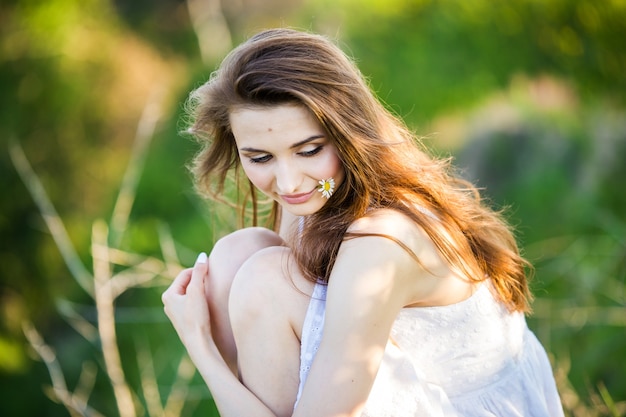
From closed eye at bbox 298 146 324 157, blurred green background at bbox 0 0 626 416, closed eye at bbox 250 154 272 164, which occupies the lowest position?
blurred green background at bbox 0 0 626 416

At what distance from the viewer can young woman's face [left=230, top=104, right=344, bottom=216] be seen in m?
1.60

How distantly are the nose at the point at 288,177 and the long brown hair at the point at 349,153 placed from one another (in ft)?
0.33

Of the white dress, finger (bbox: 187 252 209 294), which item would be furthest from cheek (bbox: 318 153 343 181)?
finger (bbox: 187 252 209 294)

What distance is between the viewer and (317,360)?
4.83 feet

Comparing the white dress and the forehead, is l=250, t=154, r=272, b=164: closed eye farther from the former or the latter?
the white dress

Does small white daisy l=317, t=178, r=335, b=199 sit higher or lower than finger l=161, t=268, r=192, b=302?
higher

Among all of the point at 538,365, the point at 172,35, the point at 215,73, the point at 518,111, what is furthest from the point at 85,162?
the point at 538,365

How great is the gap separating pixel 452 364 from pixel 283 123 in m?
0.64

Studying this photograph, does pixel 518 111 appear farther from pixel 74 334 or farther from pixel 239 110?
pixel 74 334

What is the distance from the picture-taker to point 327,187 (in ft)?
5.45

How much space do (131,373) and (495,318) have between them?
14.2 feet

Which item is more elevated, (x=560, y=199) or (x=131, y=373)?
(x=560, y=199)

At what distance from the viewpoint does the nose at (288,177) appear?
63.9 inches

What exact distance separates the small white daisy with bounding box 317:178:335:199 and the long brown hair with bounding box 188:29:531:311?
0.03m
